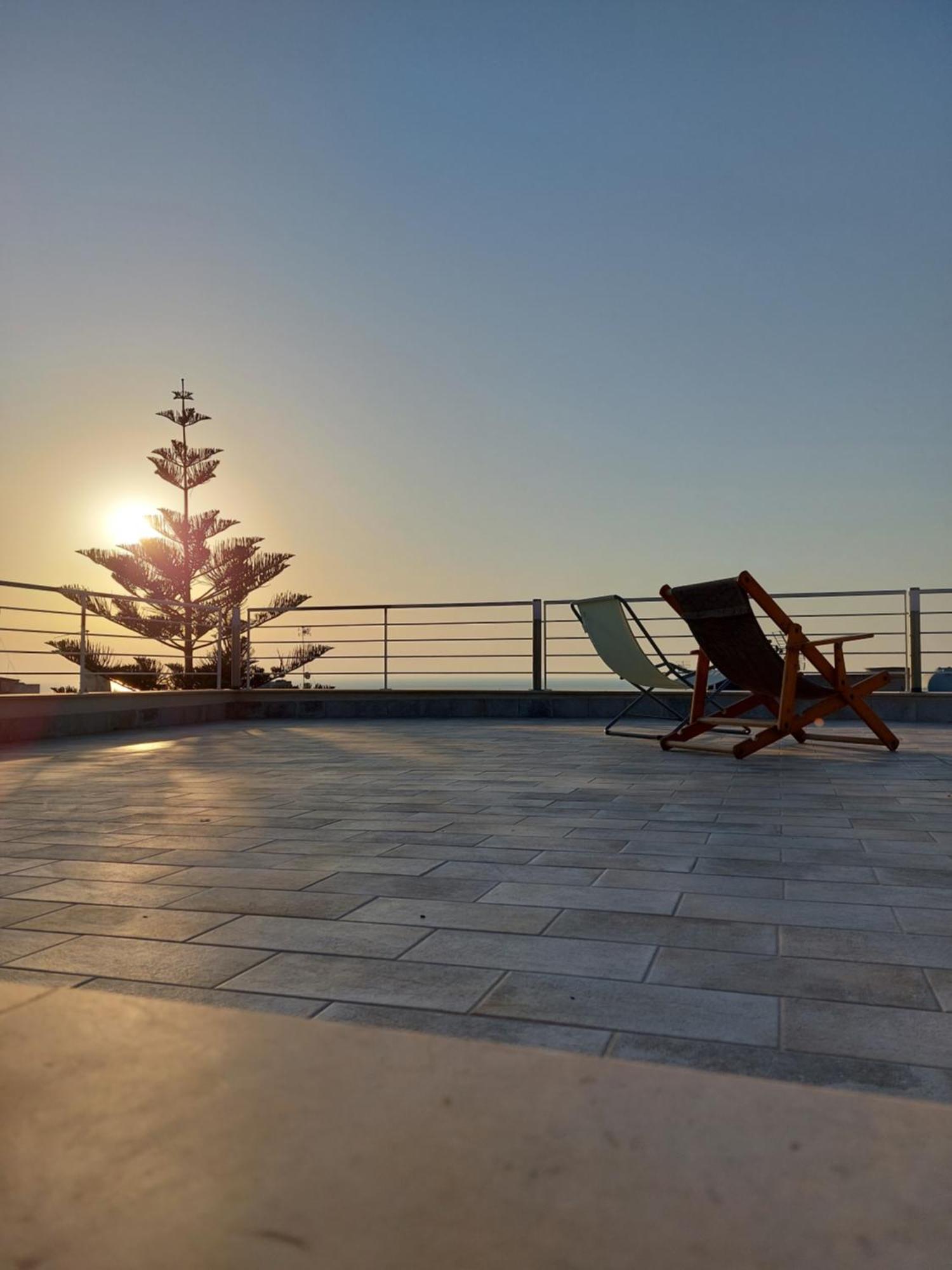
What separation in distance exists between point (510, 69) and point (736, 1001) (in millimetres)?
9444

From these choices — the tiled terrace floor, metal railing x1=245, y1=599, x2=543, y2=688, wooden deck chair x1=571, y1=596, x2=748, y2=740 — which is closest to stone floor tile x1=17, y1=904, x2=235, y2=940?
the tiled terrace floor

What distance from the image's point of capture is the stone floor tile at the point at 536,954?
147 centimetres

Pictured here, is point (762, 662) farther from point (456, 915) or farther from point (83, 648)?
point (83, 648)

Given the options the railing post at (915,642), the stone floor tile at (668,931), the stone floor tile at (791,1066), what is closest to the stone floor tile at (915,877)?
the stone floor tile at (668,931)

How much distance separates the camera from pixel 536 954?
1.55 meters

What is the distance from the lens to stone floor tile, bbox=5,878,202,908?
6.28ft

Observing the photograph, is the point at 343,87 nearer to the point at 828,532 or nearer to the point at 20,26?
the point at 20,26

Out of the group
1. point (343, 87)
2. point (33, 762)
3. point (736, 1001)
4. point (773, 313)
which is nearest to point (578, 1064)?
point (736, 1001)

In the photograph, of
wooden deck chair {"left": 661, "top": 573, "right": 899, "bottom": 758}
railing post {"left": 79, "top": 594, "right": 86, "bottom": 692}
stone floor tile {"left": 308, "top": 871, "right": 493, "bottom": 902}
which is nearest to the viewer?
stone floor tile {"left": 308, "top": 871, "right": 493, "bottom": 902}

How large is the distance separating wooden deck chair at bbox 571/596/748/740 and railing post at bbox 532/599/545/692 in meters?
2.46

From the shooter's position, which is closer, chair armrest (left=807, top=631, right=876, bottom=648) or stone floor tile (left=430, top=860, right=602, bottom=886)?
stone floor tile (left=430, top=860, right=602, bottom=886)

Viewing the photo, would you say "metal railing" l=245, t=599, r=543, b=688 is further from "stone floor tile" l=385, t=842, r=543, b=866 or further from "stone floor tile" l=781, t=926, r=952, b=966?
"stone floor tile" l=781, t=926, r=952, b=966

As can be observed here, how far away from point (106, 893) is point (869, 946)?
152cm

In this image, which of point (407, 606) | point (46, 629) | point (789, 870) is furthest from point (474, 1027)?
point (407, 606)
